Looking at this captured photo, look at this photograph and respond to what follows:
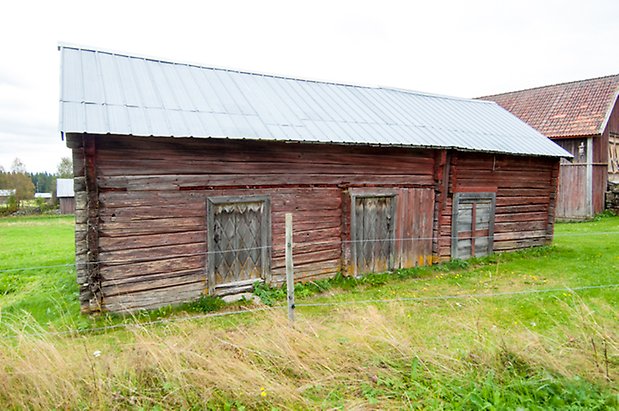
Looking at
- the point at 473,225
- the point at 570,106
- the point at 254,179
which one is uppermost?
the point at 570,106

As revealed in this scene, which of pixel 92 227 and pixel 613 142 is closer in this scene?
pixel 92 227

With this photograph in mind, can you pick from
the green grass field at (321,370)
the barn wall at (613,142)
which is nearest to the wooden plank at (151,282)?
the green grass field at (321,370)

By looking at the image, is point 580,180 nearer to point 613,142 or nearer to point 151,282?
point 613,142

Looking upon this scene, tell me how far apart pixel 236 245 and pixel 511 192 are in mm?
8947

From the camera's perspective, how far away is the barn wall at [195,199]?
6852mm

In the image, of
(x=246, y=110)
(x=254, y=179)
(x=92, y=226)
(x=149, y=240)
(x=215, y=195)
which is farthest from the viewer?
(x=246, y=110)

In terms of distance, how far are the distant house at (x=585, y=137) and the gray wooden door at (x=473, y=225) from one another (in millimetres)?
11278

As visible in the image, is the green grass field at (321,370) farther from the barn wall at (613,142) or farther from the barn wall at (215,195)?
the barn wall at (613,142)

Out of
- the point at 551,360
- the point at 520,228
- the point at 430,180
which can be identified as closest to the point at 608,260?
the point at 520,228

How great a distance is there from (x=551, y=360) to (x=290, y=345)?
2389mm

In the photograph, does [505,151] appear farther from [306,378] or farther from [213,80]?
[306,378]

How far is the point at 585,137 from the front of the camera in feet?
63.1

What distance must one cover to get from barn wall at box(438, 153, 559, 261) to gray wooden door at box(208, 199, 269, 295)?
5.27 m

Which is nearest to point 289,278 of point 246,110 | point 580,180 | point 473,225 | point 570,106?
point 246,110
